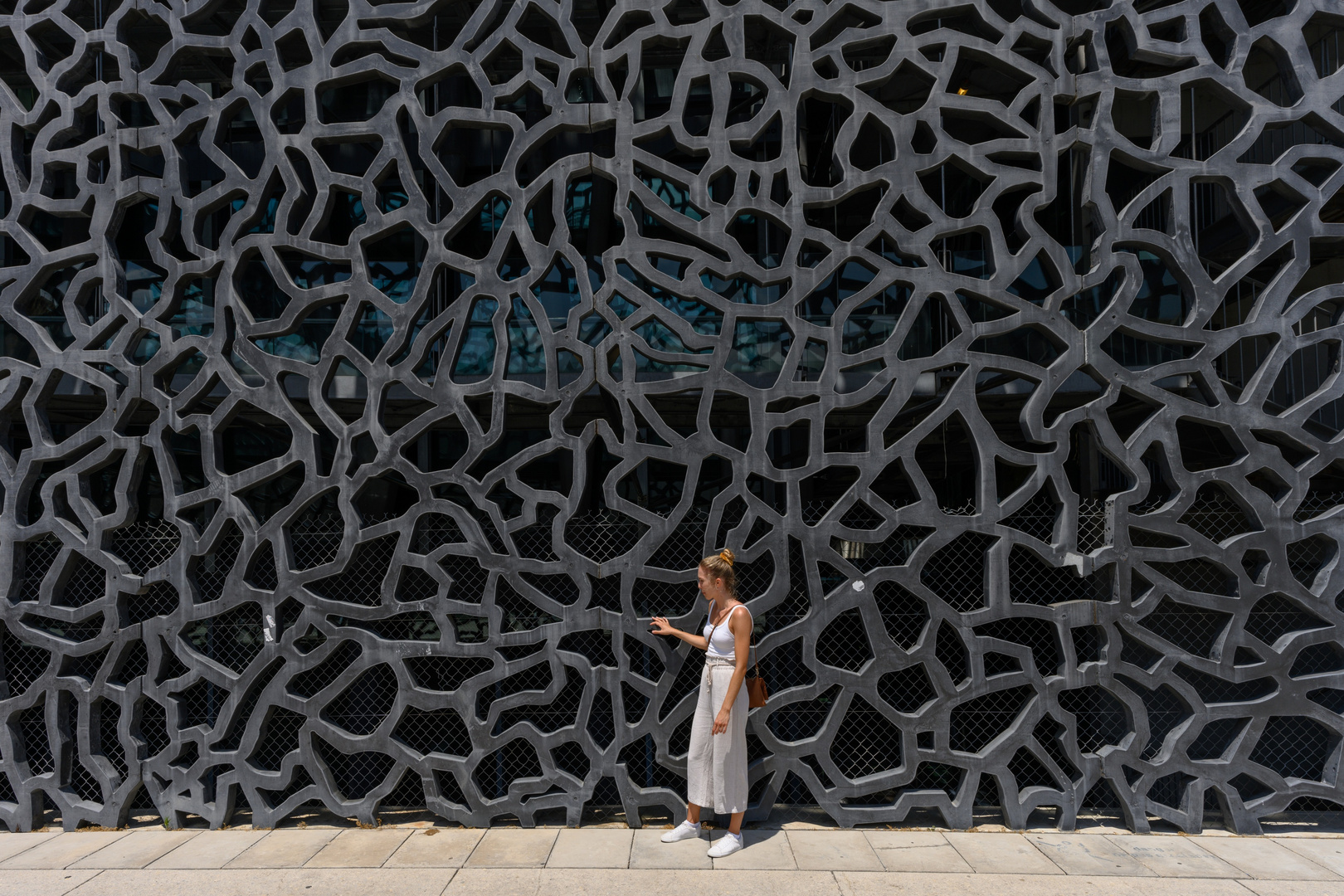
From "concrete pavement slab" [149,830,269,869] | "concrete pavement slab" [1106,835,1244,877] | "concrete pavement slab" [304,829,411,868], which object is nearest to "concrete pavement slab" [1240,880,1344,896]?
"concrete pavement slab" [1106,835,1244,877]

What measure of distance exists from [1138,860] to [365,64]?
9031mm

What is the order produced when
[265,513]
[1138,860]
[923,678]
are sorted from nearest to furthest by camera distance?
[1138,860], [923,678], [265,513]

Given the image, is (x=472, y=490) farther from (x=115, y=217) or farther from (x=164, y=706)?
(x=115, y=217)

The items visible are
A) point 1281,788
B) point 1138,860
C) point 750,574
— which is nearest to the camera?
point 1138,860

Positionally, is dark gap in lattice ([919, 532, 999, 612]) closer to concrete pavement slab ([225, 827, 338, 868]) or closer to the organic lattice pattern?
the organic lattice pattern

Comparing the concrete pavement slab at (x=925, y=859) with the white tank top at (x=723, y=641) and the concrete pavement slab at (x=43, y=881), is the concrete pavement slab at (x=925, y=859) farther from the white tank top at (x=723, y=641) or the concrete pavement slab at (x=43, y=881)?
the concrete pavement slab at (x=43, y=881)

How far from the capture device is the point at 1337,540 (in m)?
6.26

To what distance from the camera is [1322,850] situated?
5863 millimetres

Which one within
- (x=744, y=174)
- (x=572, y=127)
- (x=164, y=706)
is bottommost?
(x=164, y=706)

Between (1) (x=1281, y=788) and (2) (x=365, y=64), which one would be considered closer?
(1) (x=1281, y=788)

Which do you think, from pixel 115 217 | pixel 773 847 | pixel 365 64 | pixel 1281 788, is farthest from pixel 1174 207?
pixel 115 217

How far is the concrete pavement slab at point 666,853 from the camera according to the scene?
5570mm

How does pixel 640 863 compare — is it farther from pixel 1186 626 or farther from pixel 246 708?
pixel 1186 626

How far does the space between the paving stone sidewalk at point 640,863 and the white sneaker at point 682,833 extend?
0.22 ft
